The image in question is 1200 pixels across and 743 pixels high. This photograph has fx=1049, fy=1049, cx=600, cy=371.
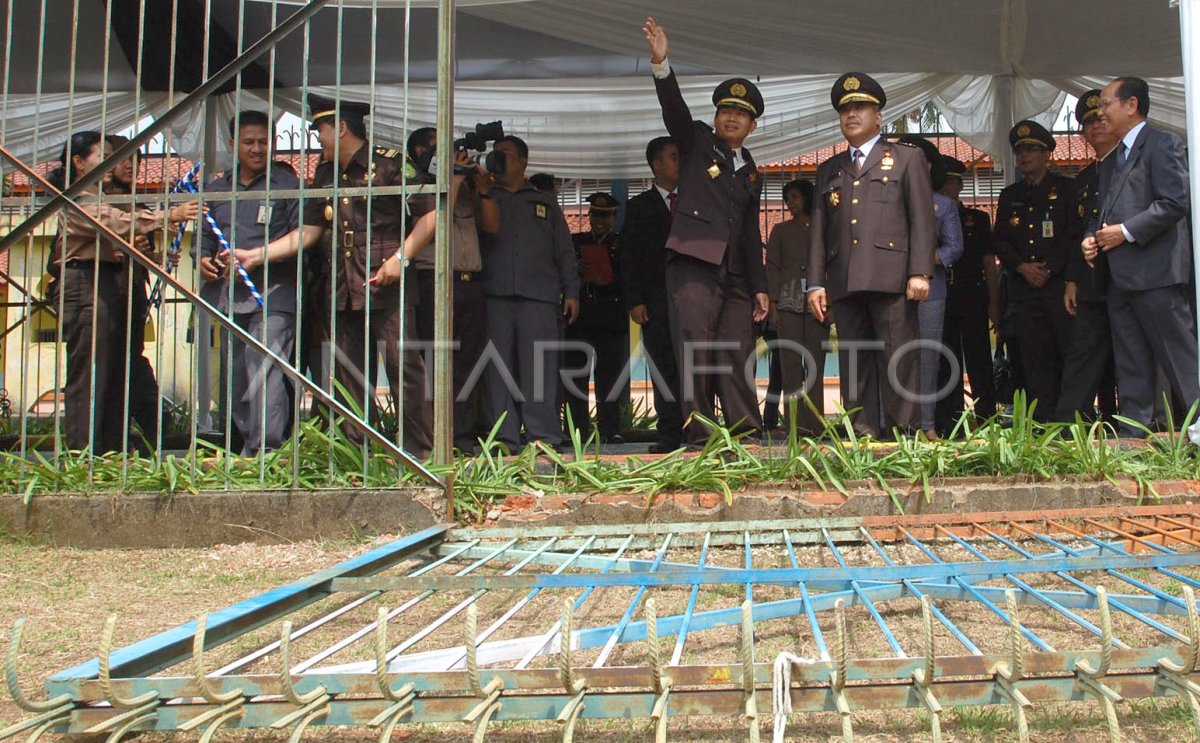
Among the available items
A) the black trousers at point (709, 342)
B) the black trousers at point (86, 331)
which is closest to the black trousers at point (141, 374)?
the black trousers at point (86, 331)

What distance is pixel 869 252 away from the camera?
4.48 metres

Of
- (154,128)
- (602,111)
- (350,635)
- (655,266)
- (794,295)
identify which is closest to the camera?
(350,635)

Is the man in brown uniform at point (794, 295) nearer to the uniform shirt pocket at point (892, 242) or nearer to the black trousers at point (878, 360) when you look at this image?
the black trousers at point (878, 360)

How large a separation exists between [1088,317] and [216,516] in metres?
3.90

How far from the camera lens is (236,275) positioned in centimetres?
446

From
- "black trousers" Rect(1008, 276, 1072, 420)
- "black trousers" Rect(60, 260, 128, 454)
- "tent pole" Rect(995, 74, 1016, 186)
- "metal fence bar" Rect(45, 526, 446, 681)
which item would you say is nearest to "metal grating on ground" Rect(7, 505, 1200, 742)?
"metal fence bar" Rect(45, 526, 446, 681)

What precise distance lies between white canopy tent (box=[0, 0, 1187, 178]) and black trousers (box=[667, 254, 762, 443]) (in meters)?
1.93

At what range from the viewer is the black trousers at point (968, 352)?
636 centimetres

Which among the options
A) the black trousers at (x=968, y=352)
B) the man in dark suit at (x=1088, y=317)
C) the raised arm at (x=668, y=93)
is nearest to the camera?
the raised arm at (x=668, y=93)

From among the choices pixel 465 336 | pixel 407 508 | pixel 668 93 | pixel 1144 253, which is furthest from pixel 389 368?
pixel 1144 253

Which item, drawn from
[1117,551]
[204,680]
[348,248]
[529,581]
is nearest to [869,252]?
[1117,551]

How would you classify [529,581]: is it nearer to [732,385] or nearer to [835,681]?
[835,681]

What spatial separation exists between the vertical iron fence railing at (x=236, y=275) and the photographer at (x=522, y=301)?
43 centimetres

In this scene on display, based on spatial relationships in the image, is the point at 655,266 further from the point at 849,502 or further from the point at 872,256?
the point at 849,502
